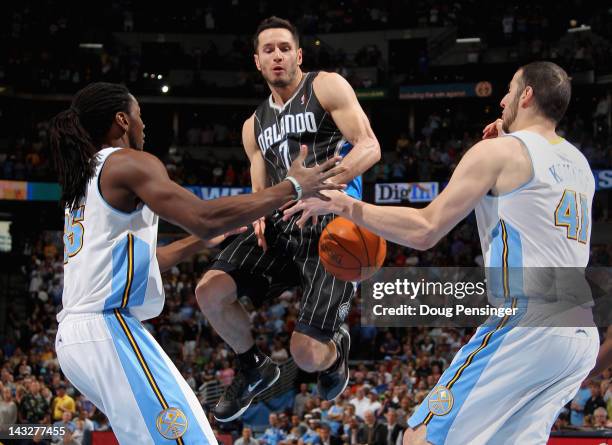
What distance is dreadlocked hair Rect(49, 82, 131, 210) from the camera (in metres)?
4.45

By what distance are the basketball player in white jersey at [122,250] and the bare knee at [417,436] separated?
3.23 ft

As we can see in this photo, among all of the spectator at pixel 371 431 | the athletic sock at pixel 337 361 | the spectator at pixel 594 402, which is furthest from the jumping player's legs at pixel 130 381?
the spectator at pixel 594 402

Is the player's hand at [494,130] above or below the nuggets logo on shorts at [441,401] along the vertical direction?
above

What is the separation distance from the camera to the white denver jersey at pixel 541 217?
4211 millimetres

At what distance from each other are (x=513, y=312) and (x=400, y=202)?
19.2m

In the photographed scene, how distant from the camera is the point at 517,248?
4.24 metres

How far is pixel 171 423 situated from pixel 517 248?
6.33 feet

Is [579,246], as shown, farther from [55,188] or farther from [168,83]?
[168,83]

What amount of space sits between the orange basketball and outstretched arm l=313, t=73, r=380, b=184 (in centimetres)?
33

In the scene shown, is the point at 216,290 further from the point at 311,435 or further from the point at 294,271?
the point at 311,435

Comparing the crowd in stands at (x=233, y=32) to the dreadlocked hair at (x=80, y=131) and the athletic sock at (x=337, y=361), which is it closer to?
the athletic sock at (x=337, y=361)

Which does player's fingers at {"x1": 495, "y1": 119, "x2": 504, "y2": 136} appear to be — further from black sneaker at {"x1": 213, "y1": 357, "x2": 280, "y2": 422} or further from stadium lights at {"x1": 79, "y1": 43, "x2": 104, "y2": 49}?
stadium lights at {"x1": 79, "y1": 43, "x2": 104, "y2": 49}

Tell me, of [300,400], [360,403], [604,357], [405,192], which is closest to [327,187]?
[604,357]

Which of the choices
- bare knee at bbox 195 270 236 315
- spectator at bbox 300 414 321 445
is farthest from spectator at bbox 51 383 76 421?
bare knee at bbox 195 270 236 315
